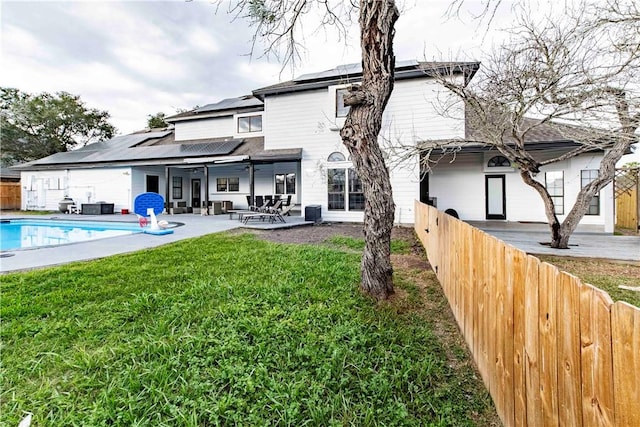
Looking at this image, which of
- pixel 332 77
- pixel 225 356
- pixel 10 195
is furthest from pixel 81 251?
pixel 10 195

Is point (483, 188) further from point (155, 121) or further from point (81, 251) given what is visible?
point (155, 121)

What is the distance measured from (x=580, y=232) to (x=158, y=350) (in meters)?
13.3

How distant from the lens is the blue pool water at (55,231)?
1090 cm

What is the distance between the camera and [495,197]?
14.6m

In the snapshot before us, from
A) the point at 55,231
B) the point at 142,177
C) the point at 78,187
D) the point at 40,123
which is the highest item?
the point at 40,123

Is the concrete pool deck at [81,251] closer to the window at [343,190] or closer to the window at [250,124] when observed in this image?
the window at [343,190]

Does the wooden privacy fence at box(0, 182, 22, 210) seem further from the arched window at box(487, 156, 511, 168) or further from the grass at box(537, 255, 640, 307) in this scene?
the grass at box(537, 255, 640, 307)

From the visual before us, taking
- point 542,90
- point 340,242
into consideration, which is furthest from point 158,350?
point 542,90

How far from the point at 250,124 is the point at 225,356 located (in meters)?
17.5

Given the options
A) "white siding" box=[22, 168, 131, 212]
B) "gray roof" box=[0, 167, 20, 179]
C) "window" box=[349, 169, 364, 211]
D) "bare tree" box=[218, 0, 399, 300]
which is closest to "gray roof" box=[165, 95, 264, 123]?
"white siding" box=[22, 168, 131, 212]

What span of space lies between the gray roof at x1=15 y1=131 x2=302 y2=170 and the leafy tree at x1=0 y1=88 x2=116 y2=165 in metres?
9.05

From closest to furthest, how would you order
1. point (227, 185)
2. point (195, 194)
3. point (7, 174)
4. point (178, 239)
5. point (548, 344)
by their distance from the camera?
1. point (548, 344)
2. point (178, 239)
3. point (227, 185)
4. point (195, 194)
5. point (7, 174)

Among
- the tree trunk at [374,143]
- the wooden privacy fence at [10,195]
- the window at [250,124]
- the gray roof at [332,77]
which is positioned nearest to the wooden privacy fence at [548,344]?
the tree trunk at [374,143]

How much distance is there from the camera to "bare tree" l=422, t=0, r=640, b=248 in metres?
5.64
